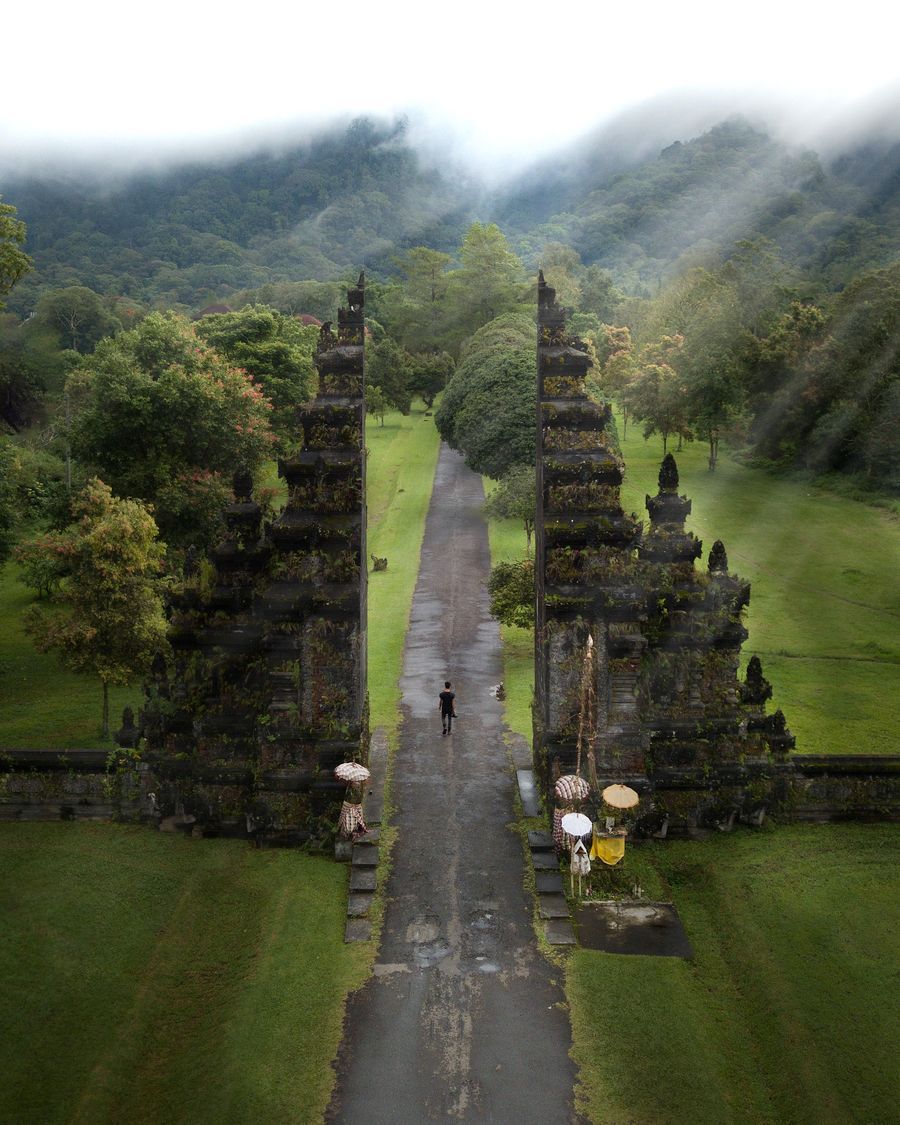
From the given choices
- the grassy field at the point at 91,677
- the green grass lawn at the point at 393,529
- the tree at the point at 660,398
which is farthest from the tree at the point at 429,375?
the tree at the point at 660,398

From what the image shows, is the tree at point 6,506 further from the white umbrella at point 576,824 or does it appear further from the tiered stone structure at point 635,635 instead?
the white umbrella at point 576,824

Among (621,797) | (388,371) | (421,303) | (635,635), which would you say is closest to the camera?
(621,797)

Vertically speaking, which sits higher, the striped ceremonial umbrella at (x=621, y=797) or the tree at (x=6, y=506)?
the tree at (x=6, y=506)

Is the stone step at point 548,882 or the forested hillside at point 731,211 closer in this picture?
the stone step at point 548,882

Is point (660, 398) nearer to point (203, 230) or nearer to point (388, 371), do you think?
point (388, 371)

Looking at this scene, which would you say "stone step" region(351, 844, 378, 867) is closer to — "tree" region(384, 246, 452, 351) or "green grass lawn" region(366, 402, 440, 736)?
"green grass lawn" region(366, 402, 440, 736)

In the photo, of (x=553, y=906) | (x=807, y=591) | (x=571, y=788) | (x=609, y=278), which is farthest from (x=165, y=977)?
(x=609, y=278)

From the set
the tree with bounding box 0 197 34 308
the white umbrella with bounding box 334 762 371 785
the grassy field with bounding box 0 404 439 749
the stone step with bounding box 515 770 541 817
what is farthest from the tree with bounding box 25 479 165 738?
the tree with bounding box 0 197 34 308
